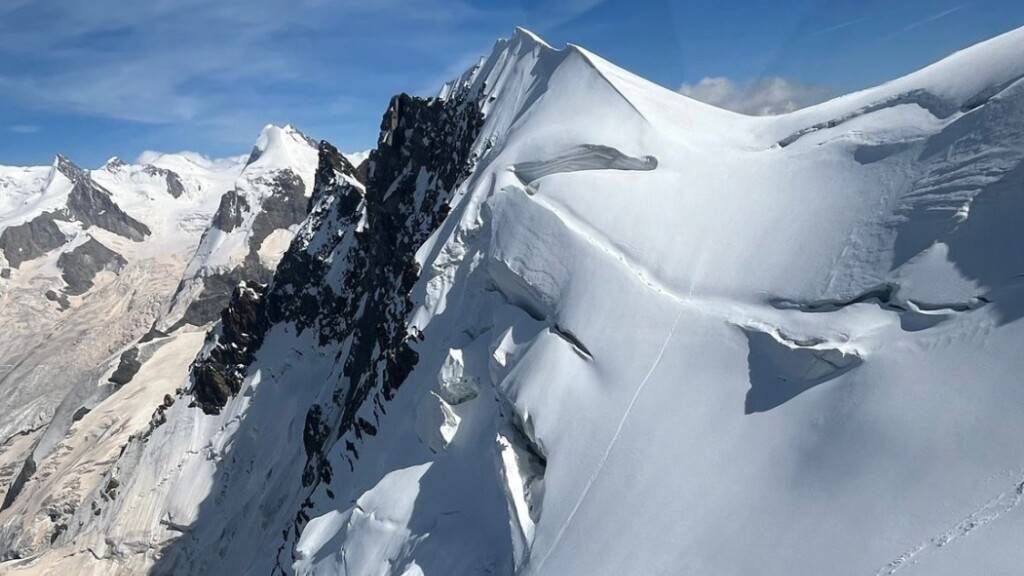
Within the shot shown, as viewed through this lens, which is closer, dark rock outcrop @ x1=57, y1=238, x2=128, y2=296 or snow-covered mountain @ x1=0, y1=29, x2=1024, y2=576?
snow-covered mountain @ x1=0, y1=29, x2=1024, y2=576

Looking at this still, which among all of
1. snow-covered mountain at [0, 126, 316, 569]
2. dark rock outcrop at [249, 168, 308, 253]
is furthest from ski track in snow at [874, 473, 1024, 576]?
dark rock outcrop at [249, 168, 308, 253]

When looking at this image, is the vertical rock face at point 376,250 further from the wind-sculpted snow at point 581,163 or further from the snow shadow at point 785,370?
the snow shadow at point 785,370

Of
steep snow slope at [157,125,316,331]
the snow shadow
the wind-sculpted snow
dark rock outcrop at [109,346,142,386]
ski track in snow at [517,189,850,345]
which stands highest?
steep snow slope at [157,125,316,331]

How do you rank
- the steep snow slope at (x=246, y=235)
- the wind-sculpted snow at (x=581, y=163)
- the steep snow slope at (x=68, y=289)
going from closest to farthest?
the wind-sculpted snow at (x=581, y=163) < the steep snow slope at (x=246, y=235) < the steep snow slope at (x=68, y=289)

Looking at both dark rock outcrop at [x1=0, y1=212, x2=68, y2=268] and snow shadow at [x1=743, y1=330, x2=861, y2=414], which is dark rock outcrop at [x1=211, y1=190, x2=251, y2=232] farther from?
snow shadow at [x1=743, y1=330, x2=861, y2=414]

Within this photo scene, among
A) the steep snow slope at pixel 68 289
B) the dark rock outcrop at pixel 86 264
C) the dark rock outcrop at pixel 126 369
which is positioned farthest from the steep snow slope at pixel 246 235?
the dark rock outcrop at pixel 86 264

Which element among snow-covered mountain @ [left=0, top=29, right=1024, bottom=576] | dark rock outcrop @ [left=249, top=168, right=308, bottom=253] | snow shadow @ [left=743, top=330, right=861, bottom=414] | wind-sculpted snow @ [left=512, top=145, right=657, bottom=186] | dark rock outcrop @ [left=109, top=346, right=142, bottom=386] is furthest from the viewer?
dark rock outcrop @ [left=249, top=168, right=308, bottom=253]

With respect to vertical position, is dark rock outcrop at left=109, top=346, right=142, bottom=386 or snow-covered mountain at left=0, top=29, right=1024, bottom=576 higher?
snow-covered mountain at left=0, top=29, right=1024, bottom=576

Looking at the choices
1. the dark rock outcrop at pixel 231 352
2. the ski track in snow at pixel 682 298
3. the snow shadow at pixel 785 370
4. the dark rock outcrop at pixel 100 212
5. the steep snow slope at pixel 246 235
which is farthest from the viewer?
the dark rock outcrop at pixel 100 212
